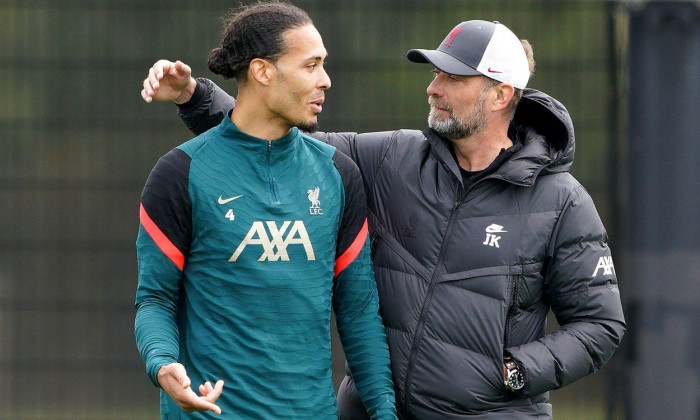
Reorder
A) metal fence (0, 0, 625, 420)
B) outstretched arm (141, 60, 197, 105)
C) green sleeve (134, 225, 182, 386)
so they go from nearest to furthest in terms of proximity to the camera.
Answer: green sleeve (134, 225, 182, 386) < outstretched arm (141, 60, 197, 105) < metal fence (0, 0, 625, 420)

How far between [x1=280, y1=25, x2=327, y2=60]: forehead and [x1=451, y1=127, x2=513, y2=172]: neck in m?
0.59

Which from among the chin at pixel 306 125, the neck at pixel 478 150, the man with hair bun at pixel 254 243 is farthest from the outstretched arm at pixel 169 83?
the neck at pixel 478 150

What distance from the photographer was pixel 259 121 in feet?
10.2

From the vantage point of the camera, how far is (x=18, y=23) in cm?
569

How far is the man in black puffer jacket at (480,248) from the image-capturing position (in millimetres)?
3311

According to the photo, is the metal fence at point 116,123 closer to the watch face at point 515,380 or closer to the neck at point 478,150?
the neck at point 478,150

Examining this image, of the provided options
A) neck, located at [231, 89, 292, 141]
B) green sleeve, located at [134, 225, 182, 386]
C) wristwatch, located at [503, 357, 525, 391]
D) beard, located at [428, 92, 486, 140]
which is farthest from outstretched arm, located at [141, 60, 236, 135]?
wristwatch, located at [503, 357, 525, 391]

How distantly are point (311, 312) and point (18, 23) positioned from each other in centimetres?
320

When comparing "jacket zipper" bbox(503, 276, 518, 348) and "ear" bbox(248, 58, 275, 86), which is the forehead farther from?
"jacket zipper" bbox(503, 276, 518, 348)

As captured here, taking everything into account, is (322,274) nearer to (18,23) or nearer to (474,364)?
(474,364)

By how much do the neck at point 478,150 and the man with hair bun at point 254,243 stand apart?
46cm

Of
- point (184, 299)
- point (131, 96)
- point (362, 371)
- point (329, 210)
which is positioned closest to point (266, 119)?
point (329, 210)

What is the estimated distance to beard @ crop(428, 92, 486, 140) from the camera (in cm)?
344

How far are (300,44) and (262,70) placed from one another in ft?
0.39
